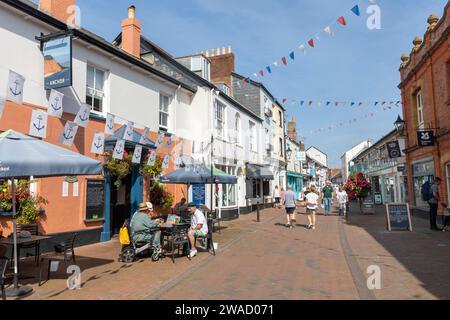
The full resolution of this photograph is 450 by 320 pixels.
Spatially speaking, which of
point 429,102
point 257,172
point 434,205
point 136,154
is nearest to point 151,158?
point 136,154

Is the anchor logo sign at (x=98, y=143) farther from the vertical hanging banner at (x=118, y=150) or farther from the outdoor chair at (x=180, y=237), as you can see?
the outdoor chair at (x=180, y=237)

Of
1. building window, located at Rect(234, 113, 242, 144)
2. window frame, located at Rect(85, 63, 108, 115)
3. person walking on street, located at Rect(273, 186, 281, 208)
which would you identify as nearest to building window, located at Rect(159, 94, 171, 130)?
window frame, located at Rect(85, 63, 108, 115)

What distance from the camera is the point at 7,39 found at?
8414mm

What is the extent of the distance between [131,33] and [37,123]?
7784mm

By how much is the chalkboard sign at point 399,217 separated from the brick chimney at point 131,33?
37.9ft

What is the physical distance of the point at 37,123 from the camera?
784 centimetres

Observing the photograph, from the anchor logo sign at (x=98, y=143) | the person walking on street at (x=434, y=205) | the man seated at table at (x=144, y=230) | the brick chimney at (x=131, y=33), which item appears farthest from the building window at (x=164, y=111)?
the person walking on street at (x=434, y=205)

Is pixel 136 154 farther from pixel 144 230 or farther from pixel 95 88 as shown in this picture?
pixel 144 230

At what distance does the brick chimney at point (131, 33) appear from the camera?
562 inches

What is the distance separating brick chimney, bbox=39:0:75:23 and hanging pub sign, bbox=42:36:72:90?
1649mm
